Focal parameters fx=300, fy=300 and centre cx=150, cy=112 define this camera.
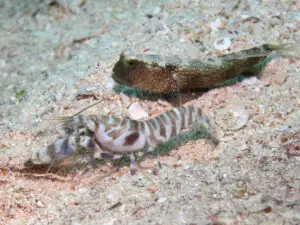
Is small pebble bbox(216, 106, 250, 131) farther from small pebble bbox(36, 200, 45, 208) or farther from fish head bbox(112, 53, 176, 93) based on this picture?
small pebble bbox(36, 200, 45, 208)

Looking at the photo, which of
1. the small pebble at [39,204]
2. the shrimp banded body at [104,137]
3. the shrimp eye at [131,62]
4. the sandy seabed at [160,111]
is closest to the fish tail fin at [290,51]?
the sandy seabed at [160,111]

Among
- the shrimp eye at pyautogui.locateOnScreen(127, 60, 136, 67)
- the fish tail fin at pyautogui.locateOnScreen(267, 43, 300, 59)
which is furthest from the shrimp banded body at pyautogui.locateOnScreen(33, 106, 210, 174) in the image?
the fish tail fin at pyautogui.locateOnScreen(267, 43, 300, 59)

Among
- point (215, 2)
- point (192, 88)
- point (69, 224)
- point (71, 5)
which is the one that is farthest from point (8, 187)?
point (71, 5)

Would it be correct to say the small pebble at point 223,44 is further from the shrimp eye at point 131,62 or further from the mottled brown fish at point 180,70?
the shrimp eye at point 131,62

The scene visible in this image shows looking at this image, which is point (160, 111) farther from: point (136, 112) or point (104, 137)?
point (104, 137)

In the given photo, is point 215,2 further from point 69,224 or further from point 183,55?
point 69,224

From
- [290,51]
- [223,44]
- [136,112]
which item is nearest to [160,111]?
[136,112]
